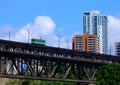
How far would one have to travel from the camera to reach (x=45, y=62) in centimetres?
11300

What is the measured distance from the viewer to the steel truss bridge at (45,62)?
336 ft

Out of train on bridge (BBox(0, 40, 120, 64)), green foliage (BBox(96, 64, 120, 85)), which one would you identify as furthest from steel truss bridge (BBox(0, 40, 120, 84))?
green foliage (BBox(96, 64, 120, 85))

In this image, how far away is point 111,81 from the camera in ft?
320

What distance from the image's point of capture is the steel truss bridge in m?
102

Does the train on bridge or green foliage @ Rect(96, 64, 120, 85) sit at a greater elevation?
the train on bridge

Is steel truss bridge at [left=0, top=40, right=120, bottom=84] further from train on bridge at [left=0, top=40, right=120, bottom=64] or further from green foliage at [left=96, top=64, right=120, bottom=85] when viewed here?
green foliage at [left=96, top=64, right=120, bottom=85]

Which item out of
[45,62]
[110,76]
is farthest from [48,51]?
[110,76]

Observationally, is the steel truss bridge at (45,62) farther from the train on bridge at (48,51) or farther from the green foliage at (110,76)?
the green foliage at (110,76)

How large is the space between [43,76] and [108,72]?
714 inches

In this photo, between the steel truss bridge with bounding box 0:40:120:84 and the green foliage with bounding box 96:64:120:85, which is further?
the steel truss bridge with bounding box 0:40:120:84

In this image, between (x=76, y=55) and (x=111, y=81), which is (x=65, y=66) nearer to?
(x=76, y=55)

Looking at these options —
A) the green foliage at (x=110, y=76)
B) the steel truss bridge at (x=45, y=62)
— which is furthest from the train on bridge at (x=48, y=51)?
the green foliage at (x=110, y=76)

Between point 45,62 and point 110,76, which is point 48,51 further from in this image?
point 110,76

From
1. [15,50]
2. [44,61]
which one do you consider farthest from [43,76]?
[15,50]
